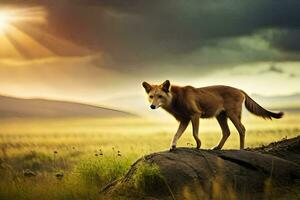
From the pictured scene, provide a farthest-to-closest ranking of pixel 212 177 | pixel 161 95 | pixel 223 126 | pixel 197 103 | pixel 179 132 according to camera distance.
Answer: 1. pixel 223 126
2. pixel 197 103
3. pixel 161 95
4. pixel 179 132
5. pixel 212 177

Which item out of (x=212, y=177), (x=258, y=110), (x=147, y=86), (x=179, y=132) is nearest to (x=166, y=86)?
(x=147, y=86)

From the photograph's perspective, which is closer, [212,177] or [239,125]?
[212,177]

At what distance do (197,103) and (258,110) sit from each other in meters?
3.20

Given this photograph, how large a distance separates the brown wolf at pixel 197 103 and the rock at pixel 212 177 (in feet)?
2.66

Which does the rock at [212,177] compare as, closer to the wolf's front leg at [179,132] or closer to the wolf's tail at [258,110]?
the wolf's front leg at [179,132]

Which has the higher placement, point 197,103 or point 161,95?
point 161,95

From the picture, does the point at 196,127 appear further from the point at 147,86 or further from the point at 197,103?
the point at 147,86

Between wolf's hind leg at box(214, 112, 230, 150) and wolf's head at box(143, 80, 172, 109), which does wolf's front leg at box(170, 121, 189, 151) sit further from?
wolf's hind leg at box(214, 112, 230, 150)

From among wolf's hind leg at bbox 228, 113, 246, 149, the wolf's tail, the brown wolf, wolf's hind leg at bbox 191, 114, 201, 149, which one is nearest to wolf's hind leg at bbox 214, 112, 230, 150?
the brown wolf

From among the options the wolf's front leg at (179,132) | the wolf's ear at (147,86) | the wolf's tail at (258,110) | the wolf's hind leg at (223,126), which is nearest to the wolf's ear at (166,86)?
the wolf's ear at (147,86)

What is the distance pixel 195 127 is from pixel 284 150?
7.52 ft

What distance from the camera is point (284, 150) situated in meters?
14.4

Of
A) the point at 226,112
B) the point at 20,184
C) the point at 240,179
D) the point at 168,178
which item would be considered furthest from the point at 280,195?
the point at 20,184

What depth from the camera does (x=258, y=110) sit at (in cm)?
1681
